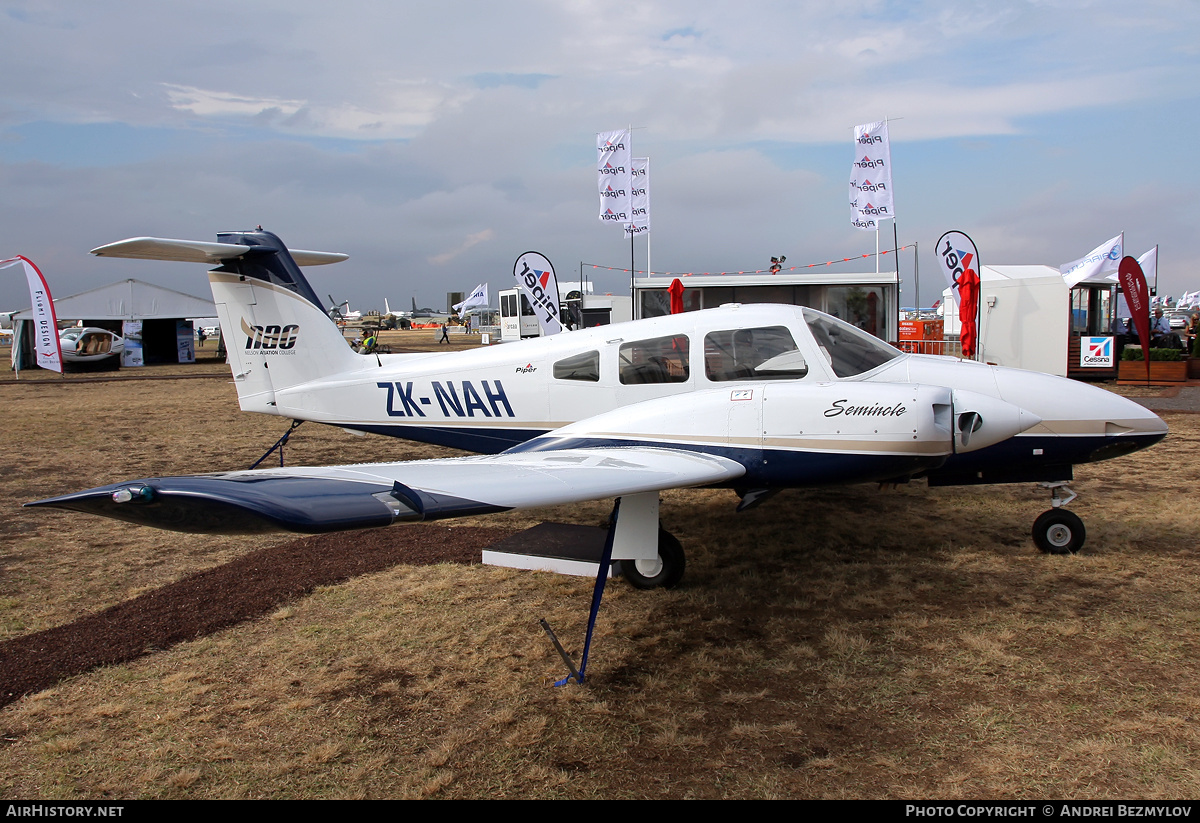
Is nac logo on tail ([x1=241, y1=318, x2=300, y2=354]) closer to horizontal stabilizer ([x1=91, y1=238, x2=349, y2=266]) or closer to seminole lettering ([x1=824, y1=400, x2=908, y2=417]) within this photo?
horizontal stabilizer ([x1=91, y1=238, x2=349, y2=266])

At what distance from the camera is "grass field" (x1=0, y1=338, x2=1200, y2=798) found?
3.32 meters

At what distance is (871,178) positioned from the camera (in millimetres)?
21516

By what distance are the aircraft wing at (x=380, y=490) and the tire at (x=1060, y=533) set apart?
3365mm

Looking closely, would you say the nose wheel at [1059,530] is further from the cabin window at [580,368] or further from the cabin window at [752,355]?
the cabin window at [580,368]

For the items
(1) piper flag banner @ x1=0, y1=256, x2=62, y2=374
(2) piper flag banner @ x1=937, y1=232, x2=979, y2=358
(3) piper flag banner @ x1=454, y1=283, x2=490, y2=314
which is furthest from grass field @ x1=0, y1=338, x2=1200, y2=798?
Result: (3) piper flag banner @ x1=454, y1=283, x2=490, y2=314

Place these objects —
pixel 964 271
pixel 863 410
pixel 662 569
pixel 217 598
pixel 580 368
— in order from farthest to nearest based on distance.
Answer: pixel 964 271
pixel 580 368
pixel 662 569
pixel 217 598
pixel 863 410

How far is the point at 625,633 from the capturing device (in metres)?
4.92

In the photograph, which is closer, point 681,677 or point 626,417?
point 681,677

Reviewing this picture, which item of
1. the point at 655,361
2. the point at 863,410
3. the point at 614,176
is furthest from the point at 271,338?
the point at 614,176

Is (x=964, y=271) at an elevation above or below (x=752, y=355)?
above

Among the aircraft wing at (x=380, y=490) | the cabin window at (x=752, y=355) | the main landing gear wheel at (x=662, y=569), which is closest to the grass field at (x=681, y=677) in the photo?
the main landing gear wheel at (x=662, y=569)

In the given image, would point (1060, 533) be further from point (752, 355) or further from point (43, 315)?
point (43, 315)

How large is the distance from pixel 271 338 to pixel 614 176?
17.0 meters
